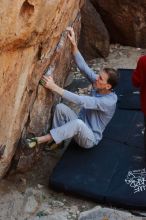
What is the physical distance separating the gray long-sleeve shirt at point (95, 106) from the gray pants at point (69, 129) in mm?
110

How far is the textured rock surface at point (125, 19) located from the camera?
885 centimetres

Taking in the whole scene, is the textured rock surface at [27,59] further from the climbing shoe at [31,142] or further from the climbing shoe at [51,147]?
the climbing shoe at [51,147]

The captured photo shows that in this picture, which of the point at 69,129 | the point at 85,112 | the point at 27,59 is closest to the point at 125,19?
the point at 85,112

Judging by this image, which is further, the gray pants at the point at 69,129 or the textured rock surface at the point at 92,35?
the textured rock surface at the point at 92,35

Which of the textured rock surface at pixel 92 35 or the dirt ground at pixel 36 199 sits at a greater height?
the textured rock surface at pixel 92 35

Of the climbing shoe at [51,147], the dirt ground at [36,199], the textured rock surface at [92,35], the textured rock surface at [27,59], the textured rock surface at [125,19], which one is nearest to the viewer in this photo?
the textured rock surface at [27,59]

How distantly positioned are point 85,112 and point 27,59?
3.77 ft

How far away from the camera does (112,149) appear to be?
230 inches

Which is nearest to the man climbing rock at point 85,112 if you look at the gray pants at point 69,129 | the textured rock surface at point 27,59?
the gray pants at point 69,129

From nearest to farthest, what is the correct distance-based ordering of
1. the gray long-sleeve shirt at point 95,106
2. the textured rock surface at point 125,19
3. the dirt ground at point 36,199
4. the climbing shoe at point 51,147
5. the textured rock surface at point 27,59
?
the textured rock surface at point 27,59 → the dirt ground at point 36,199 → the gray long-sleeve shirt at point 95,106 → the climbing shoe at point 51,147 → the textured rock surface at point 125,19

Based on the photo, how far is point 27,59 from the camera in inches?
189

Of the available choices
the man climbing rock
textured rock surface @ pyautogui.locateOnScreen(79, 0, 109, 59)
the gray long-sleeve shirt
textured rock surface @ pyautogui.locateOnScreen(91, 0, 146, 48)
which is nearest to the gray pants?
the man climbing rock

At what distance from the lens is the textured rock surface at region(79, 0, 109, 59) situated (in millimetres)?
8430

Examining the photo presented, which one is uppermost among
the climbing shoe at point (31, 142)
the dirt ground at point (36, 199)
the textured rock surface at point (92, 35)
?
the textured rock surface at point (92, 35)
